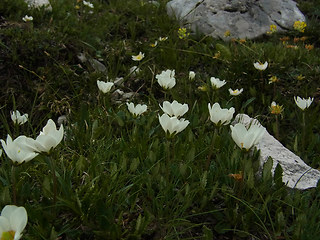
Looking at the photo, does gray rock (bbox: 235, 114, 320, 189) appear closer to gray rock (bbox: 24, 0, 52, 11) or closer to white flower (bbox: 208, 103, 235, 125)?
white flower (bbox: 208, 103, 235, 125)

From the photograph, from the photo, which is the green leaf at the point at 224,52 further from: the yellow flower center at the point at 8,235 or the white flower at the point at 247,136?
the yellow flower center at the point at 8,235

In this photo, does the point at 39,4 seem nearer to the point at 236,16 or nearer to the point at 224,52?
the point at 224,52

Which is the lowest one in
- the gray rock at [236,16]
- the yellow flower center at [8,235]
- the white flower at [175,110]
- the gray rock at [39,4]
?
the gray rock at [236,16]

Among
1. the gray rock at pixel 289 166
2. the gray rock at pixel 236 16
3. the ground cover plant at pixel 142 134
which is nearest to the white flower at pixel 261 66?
the ground cover plant at pixel 142 134

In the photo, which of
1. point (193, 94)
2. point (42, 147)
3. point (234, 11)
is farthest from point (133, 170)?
point (234, 11)

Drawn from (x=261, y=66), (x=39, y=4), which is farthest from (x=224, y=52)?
(x=39, y=4)

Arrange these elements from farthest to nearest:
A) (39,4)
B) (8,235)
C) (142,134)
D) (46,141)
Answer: (39,4), (142,134), (46,141), (8,235)

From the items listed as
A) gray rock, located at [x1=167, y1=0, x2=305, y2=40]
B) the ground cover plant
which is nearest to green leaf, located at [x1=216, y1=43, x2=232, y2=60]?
the ground cover plant

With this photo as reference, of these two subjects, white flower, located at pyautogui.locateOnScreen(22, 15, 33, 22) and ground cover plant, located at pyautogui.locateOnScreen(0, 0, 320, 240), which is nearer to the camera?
ground cover plant, located at pyautogui.locateOnScreen(0, 0, 320, 240)
